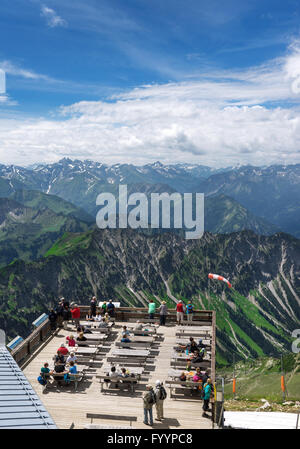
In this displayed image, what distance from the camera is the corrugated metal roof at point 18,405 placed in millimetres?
15375

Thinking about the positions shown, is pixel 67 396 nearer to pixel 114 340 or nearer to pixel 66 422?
pixel 66 422

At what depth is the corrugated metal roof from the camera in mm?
15375

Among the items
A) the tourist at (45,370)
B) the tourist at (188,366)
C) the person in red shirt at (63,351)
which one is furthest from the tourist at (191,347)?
the tourist at (45,370)

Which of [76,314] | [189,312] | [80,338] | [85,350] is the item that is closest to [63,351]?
[85,350]

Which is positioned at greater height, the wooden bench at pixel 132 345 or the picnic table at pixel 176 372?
the wooden bench at pixel 132 345

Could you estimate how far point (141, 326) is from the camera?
3067 cm

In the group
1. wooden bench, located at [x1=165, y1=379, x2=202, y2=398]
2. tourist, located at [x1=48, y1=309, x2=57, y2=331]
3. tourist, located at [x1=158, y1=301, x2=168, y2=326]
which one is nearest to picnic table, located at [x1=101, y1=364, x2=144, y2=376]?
wooden bench, located at [x1=165, y1=379, x2=202, y2=398]

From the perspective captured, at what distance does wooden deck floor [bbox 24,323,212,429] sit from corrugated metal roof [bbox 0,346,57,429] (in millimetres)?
2741

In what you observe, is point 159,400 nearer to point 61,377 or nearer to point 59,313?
point 61,377

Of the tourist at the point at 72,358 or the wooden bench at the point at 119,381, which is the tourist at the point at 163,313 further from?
the tourist at the point at 72,358

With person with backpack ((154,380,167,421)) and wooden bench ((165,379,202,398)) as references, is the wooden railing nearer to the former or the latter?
wooden bench ((165,379,202,398))

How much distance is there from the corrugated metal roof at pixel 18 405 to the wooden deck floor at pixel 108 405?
274 cm
